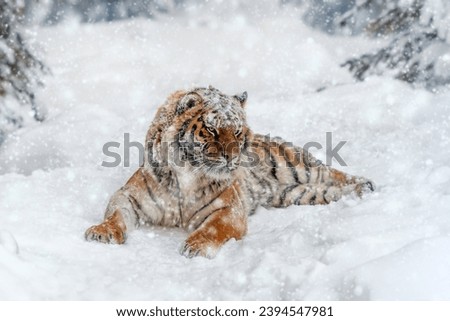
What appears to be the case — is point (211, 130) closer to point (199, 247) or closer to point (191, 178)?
point (191, 178)

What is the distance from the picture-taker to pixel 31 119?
7383 mm

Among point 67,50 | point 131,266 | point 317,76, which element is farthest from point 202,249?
point 67,50

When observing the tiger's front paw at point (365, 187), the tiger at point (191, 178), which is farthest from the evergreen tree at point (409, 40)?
the tiger at point (191, 178)

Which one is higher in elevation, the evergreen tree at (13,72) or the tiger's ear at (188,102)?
the evergreen tree at (13,72)

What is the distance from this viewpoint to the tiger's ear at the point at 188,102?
4133 mm

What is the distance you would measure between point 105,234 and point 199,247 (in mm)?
646

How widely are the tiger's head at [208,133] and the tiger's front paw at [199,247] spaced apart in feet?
1.95

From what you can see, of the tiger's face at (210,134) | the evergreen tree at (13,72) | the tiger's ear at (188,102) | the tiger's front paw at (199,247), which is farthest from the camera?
the evergreen tree at (13,72)

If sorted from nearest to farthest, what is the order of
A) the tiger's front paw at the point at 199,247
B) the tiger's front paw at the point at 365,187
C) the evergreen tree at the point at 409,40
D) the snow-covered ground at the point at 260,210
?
the snow-covered ground at the point at 260,210, the tiger's front paw at the point at 199,247, the tiger's front paw at the point at 365,187, the evergreen tree at the point at 409,40

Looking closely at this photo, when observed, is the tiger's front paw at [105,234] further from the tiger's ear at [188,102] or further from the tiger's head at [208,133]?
the tiger's ear at [188,102]

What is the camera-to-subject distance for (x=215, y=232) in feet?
12.5

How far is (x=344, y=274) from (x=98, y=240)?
1723mm
